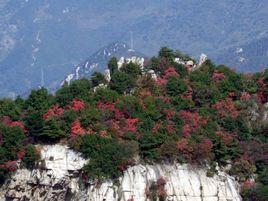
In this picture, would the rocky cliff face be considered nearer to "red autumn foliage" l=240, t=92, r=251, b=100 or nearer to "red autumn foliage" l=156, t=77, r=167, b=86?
"red autumn foliage" l=240, t=92, r=251, b=100

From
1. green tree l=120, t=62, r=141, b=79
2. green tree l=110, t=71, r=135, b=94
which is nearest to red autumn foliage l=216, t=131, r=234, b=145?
green tree l=110, t=71, r=135, b=94

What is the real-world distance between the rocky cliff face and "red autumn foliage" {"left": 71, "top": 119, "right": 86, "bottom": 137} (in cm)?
115

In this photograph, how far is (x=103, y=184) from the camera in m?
62.7

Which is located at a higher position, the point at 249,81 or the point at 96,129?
the point at 249,81

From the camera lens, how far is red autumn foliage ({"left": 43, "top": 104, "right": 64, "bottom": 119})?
6806cm

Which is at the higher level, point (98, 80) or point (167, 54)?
point (167, 54)

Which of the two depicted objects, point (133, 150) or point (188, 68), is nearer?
point (133, 150)

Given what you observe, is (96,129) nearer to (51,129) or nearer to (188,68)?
(51,129)

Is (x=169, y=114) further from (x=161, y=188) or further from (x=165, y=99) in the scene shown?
(x=161, y=188)

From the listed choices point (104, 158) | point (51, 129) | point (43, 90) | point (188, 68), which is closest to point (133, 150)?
point (104, 158)

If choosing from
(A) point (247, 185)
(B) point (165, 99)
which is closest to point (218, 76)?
(B) point (165, 99)

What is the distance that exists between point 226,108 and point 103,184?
1284 centimetres

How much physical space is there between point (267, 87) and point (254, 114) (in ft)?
8.92

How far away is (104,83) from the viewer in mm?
74688
